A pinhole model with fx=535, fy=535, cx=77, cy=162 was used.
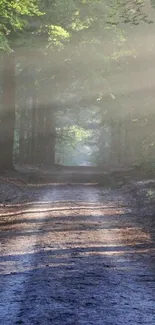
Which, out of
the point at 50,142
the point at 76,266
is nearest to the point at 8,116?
the point at 50,142

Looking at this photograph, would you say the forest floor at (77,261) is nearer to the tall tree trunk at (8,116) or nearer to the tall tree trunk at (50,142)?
the tall tree trunk at (8,116)

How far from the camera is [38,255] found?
9.82m

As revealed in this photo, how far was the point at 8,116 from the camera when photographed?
1107 inches

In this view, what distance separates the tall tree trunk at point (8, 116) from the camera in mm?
27141

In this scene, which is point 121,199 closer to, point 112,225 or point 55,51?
point 112,225

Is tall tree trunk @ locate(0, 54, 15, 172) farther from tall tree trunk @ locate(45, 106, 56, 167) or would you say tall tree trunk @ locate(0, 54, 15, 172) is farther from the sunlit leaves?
tall tree trunk @ locate(45, 106, 56, 167)

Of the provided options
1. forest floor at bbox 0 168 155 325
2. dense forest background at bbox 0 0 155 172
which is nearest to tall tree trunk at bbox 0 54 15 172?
dense forest background at bbox 0 0 155 172

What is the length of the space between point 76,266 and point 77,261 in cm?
38

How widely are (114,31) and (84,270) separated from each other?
2335cm

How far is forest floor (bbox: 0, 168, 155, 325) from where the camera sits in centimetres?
639

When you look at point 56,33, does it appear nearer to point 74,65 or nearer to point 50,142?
point 74,65

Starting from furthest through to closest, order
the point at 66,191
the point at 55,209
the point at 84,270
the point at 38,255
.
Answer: the point at 66,191
the point at 55,209
the point at 38,255
the point at 84,270

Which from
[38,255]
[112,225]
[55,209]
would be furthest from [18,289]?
[55,209]

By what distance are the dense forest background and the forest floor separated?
20.4 ft
